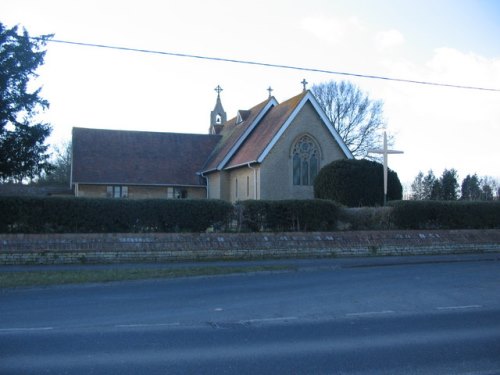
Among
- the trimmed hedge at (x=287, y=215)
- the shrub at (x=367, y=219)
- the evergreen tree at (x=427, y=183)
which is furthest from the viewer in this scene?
the evergreen tree at (x=427, y=183)

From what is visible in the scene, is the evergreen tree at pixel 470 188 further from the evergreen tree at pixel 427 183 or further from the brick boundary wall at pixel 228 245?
the brick boundary wall at pixel 228 245

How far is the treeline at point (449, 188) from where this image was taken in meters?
48.2

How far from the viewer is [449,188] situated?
1903 inches

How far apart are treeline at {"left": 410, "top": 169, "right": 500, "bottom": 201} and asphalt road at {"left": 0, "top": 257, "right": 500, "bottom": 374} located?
99.7ft

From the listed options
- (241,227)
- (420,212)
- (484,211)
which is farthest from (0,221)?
(484,211)

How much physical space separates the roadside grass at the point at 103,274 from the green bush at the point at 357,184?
9.91 m

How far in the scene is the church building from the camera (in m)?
31.6

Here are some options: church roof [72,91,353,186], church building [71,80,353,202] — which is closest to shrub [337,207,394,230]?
church building [71,80,353,202]

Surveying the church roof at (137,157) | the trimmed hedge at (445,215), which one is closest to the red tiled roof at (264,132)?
the church roof at (137,157)

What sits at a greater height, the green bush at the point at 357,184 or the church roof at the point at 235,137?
the church roof at the point at 235,137

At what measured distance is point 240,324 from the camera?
9.10 m

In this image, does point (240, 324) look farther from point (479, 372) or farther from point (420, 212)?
point (420, 212)

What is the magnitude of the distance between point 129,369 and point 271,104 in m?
31.0

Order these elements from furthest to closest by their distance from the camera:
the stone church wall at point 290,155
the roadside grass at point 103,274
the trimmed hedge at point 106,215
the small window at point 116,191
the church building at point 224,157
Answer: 1. the small window at point 116,191
2. the church building at point 224,157
3. the stone church wall at point 290,155
4. the trimmed hedge at point 106,215
5. the roadside grass at point 103,274
